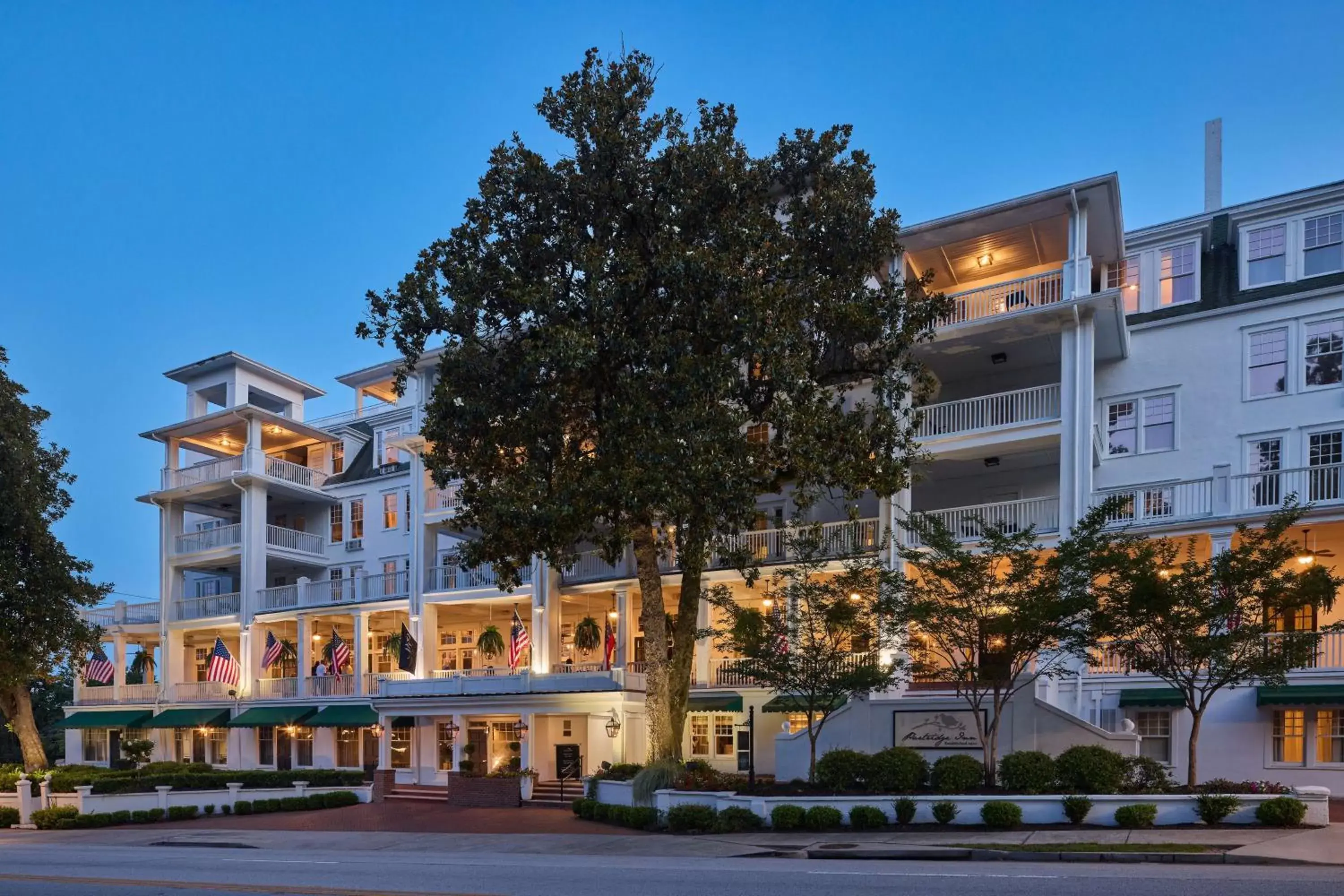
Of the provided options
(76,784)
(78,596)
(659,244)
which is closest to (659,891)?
(659,244)

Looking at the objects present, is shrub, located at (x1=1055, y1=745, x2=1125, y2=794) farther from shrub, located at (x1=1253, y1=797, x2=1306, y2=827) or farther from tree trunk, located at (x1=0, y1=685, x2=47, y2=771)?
tree trunk, located at (x1=0, y1=685, x2=47, y2=771)

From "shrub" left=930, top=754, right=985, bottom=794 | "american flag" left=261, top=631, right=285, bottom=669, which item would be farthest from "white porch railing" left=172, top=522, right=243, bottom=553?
"shrub" left=930, top=754, right=985, bottom=794

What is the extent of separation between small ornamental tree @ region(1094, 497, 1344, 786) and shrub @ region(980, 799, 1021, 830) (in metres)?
3.38

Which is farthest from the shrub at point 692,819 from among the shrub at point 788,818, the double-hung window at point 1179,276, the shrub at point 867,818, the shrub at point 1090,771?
the double-hung window at point 1179,276

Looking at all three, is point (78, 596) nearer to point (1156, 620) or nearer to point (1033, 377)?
point (1033, 377)

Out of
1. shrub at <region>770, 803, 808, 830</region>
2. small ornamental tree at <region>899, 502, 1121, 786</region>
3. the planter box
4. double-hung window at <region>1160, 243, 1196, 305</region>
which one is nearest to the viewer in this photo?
shrub at <region>770, 803, 808, 830</region>

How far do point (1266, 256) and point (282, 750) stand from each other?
37.6 meters

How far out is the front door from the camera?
45844 millimetres

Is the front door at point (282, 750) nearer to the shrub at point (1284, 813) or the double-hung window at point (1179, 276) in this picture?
the double-hung window at point (1179, 276)

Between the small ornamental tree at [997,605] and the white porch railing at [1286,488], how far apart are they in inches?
281

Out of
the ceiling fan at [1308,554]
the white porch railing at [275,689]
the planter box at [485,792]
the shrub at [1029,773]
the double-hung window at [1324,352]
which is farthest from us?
the white porch railing at [275,689]

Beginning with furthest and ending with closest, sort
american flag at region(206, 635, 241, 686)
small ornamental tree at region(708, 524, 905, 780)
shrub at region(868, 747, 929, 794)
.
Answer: american flag at region(206, 635, 241, 686), small ornamental tree at region(708, 524, 905, 780), shrub at region(868, 747, 929, 794)

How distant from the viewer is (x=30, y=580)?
39.2 m

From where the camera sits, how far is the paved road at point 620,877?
13.0m
